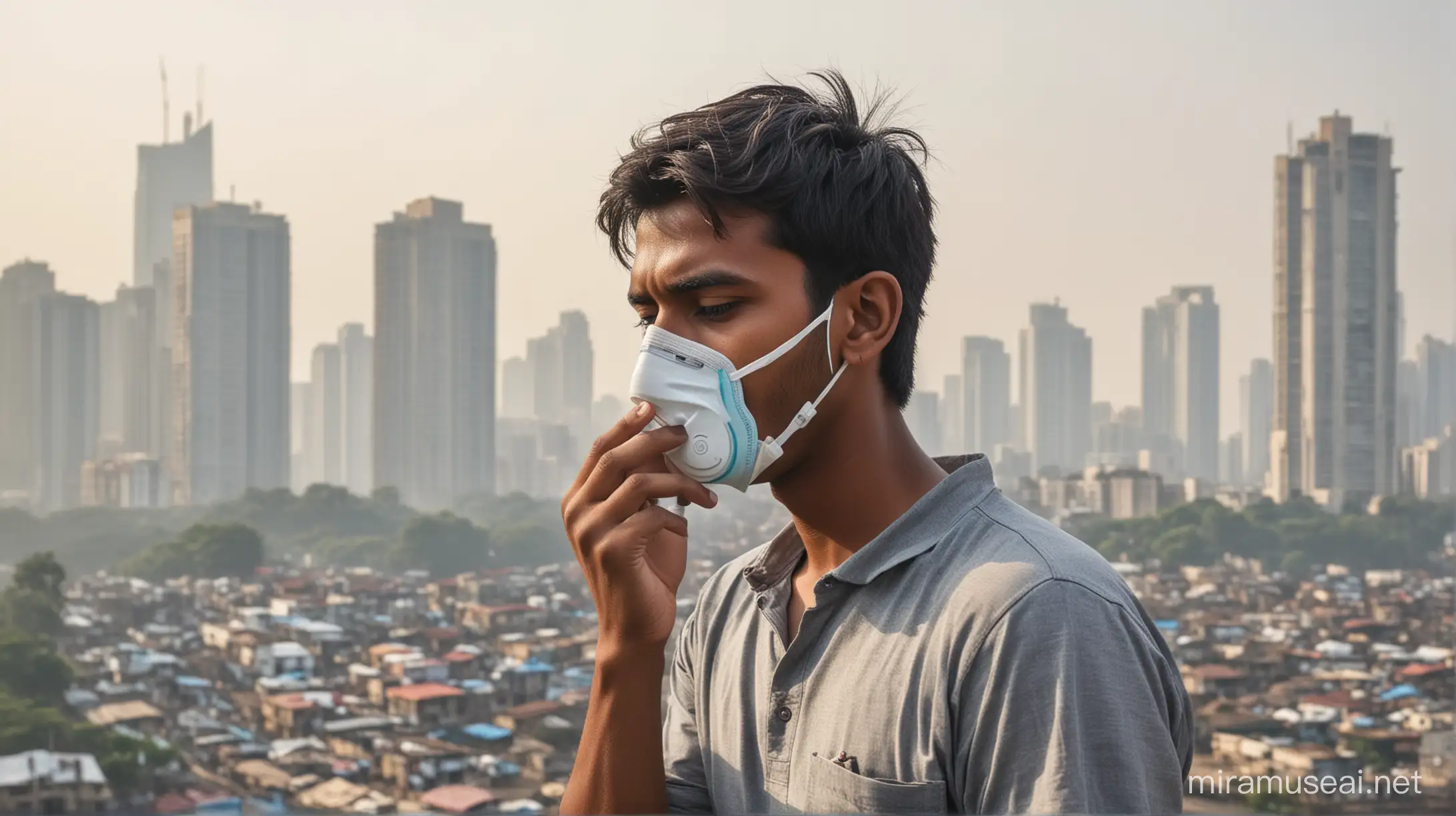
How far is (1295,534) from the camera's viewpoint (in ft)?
104

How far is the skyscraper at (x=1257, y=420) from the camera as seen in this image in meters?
32.3

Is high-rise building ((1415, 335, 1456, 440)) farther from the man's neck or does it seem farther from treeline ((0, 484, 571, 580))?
the man's neck

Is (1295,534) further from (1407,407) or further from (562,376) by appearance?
(562,376)

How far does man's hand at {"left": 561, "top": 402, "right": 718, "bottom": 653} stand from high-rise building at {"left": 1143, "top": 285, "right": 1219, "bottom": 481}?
33746 mm

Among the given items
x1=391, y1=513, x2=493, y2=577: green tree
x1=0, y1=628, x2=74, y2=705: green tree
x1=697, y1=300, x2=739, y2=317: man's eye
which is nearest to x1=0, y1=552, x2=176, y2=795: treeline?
x1=0, y1=628, x2=74, y2=705: green tree

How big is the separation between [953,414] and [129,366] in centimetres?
2166

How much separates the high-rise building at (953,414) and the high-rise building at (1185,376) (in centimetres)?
698

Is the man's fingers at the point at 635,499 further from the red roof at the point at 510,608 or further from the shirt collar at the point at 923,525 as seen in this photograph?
the red roof at the point at 510,608

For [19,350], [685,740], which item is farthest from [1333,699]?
[19,350]

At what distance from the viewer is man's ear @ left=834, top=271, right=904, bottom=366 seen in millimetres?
1367

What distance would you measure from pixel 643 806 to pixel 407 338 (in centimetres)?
3141

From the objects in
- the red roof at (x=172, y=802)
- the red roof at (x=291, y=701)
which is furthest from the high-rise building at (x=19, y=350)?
the red roof at (x=172, y=802)

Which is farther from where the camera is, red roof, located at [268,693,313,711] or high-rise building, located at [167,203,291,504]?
high-rise building, located at [167,203,291,504]

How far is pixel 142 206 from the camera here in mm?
34188
